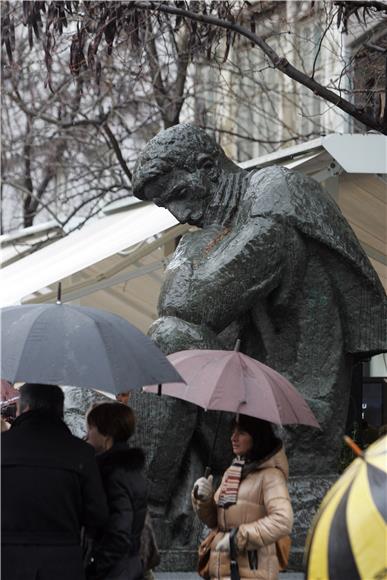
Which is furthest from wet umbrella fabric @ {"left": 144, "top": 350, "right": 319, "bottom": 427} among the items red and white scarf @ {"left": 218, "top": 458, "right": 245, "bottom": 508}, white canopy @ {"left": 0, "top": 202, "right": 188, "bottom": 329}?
white canopy @ {"left": 0, "top": 202, "right": 188, "bottom": 329}

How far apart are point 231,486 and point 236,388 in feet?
1.28

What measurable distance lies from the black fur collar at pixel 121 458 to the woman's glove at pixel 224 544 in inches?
20.6

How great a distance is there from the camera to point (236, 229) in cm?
765

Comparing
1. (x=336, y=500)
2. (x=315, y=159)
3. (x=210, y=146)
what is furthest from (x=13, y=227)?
(x=336, y=500)

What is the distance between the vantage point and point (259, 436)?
20.0 ft

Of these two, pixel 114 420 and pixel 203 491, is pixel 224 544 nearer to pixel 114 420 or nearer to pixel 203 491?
pixel 203 491

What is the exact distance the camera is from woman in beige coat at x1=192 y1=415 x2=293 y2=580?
5.90 metres

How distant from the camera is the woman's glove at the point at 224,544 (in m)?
5.92

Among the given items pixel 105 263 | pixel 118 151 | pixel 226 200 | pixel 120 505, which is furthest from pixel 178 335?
pixel 118 151

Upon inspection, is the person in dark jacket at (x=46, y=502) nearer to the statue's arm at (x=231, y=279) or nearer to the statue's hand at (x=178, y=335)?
the statue's hand at (x=178, y=335)

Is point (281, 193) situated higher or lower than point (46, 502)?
higher

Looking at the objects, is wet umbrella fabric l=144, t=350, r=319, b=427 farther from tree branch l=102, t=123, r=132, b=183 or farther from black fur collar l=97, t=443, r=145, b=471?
tree branch l=102, t=123, r=132, b=183

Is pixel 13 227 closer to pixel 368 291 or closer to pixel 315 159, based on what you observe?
pixel 315 159

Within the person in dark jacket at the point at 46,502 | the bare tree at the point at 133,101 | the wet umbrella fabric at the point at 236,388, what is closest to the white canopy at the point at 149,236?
the bare tree at the point at 133,101
